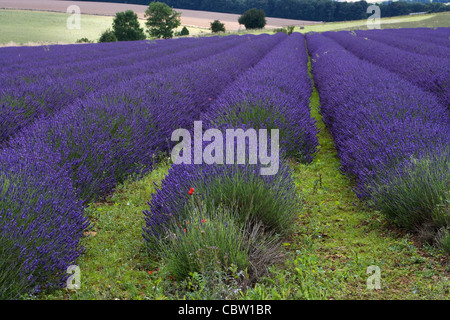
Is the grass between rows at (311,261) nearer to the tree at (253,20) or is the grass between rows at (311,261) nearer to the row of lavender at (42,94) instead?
the row of lavender at (42,94)

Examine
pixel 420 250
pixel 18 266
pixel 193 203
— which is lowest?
pixel 420 250

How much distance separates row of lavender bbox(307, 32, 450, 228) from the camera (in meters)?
2.67

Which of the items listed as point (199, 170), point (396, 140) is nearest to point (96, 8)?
point (396, 140)

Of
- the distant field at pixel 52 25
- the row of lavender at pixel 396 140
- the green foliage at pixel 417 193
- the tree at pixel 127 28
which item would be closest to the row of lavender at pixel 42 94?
the row of lavender at pixel 396 140

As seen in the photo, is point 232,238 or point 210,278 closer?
point 210,278

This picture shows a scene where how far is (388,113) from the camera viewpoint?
166 inches

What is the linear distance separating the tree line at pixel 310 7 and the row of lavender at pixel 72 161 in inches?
2761

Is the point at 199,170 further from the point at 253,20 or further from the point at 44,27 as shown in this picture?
the point at 253,20

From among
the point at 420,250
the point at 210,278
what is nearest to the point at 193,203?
the point at 210,278

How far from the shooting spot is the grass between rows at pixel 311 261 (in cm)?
205

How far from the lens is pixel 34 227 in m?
2.07

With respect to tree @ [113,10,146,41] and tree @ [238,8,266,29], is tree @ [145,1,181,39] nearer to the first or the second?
tree @ [113,10,146,41]
